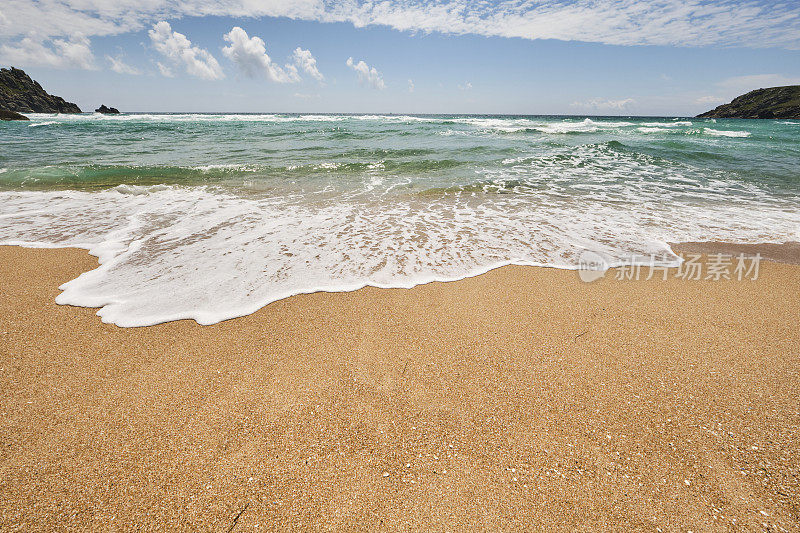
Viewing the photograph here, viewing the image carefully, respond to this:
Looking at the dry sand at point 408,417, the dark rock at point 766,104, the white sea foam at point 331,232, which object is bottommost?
the dry sand at point 408,417

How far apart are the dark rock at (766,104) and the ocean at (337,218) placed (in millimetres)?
75984

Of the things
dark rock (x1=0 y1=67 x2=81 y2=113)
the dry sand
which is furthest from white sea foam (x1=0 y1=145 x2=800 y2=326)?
dark rock (x1=0 y1=67 x2=81 y2=113)

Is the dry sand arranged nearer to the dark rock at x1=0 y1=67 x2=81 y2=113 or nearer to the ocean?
the ocean

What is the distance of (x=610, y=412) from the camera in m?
2.05

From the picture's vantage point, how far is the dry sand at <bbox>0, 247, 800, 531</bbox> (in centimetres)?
157

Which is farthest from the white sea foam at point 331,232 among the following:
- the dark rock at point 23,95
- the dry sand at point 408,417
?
the dark rock at point 23,95

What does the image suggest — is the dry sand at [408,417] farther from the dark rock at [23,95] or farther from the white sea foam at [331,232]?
the dark rock at [23,95]

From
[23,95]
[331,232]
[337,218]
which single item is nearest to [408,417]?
[331,232]

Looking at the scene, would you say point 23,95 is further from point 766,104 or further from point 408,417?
point 766,104

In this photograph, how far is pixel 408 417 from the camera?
203cm

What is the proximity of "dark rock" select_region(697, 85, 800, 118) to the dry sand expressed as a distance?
88.0 m

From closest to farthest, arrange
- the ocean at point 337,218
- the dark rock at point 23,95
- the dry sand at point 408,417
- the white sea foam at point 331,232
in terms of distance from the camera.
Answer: the dry sand at point 408,417 → the white sea foam at point 331,232 → the ocean at point 337,218 → the dark rock at point 23,95

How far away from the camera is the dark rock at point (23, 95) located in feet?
183

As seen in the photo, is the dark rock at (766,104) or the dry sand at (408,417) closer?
the dry sand at (408,417)
